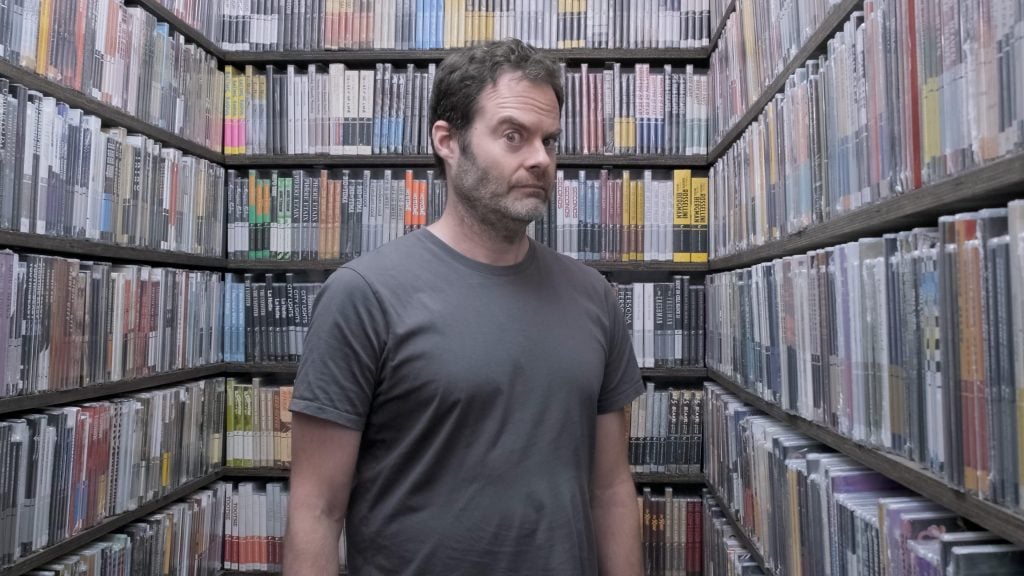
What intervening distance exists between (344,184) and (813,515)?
A: 73.6 inches

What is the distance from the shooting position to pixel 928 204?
98cm

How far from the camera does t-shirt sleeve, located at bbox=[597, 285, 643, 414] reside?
1.43 m

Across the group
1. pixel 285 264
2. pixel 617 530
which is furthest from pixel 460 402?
pixel 285 264

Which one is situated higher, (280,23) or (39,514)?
(280,23)

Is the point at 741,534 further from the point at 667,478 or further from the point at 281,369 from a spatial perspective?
the point at 281,369

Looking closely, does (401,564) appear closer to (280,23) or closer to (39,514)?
(39,514)

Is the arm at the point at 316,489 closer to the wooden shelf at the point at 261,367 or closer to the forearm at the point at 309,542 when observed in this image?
the forearm at the point at 309,542

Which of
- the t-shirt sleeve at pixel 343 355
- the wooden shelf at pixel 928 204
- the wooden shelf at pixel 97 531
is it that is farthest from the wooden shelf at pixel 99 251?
the wooden shelf at pixel 928 204

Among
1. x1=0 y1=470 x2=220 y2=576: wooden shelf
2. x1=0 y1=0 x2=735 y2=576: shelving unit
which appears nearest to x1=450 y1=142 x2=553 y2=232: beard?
Result: x1=0 y1=470 x2=220 y2=576: wooden shelf

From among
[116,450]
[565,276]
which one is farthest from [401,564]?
[116,450]

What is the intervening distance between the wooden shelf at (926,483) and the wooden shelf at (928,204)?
1.03ft

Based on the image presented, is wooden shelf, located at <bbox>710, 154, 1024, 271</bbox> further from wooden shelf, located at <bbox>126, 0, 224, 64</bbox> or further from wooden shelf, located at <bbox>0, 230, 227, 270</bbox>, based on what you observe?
wooden shelf, located at <bbox>126, 0, 224, 64</bbox>

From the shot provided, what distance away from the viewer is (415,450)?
4.09 ft

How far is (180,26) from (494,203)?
1658 mm
